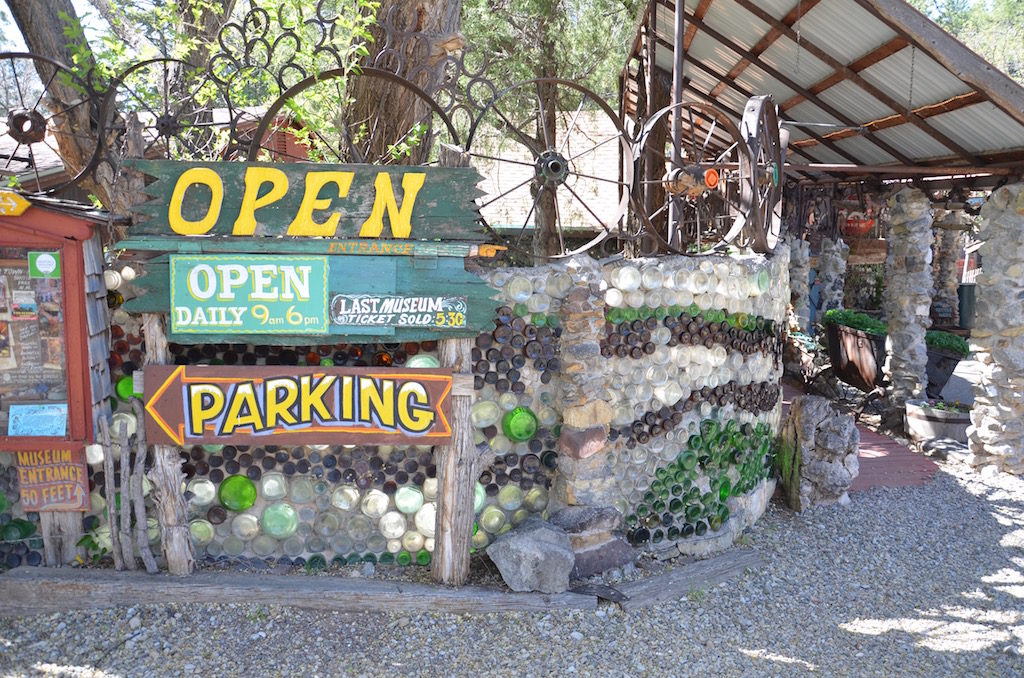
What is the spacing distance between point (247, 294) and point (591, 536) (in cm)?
292

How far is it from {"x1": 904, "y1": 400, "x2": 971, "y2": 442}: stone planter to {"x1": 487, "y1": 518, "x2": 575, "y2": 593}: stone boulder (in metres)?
6.87

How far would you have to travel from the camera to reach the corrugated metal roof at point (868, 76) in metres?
6.70

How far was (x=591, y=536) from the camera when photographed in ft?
18.0

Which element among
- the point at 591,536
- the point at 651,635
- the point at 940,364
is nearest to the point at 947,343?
the point at 940,364

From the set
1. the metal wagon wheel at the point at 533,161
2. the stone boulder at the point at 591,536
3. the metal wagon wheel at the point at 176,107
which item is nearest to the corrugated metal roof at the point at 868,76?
the metal wagon wheel at the point at 533,161

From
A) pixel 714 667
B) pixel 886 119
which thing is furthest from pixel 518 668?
pixel 886 119

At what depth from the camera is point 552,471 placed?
560 centimetres

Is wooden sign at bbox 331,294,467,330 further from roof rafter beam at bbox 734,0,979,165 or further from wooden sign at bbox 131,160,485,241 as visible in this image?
roof rafter beam at bbox 734,0,979,165

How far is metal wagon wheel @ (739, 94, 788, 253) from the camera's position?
260 inches

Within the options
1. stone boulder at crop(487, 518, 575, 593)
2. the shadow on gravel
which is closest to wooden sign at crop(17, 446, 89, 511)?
stone boulder at crop(487, 518, 575, 593)

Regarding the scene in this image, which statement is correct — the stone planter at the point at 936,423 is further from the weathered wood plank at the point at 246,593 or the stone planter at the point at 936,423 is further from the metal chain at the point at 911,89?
the weathered wood plank at the point at 246,593

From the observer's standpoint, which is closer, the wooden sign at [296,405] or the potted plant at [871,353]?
the wooden sign at [296,405]

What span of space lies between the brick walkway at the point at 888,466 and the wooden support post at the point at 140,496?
6896 millimetres

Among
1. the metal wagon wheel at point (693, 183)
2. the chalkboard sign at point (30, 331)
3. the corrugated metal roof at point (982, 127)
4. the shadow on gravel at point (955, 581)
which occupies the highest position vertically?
the corrugated metal roof at point (982, 127)
